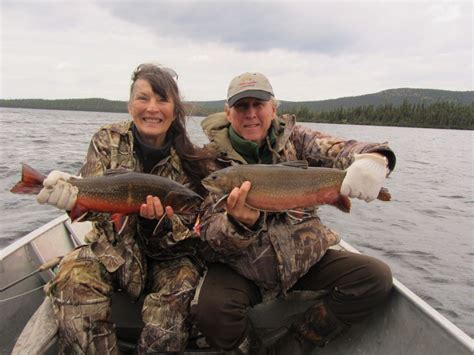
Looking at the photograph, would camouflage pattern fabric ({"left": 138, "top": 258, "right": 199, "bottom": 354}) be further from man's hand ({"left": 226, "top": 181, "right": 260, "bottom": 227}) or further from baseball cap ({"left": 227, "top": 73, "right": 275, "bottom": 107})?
baseball cap ({"left": 227, "top": 73, "right": 275, "bottom": 107})

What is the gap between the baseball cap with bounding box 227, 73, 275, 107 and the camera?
3.94 metres

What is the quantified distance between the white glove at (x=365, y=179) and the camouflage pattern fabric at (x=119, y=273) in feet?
5.00

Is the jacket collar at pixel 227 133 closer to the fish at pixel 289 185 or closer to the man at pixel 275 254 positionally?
the man at pixel 275 254

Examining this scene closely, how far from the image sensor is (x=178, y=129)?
4309 mm

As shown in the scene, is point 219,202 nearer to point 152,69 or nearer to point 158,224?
A: point 158,224

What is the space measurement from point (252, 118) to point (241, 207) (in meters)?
1.05

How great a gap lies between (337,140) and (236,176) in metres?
1.24

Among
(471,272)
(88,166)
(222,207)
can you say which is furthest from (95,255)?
(471,272)

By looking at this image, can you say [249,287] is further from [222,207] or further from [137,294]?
[137,294]

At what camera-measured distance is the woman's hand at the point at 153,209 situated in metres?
3.38

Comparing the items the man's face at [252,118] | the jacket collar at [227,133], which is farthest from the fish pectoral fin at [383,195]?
the man's face at [252,118]

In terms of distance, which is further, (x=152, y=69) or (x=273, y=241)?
(x=152, y=69)

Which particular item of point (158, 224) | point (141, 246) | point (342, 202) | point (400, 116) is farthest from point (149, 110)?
point (400, 116)

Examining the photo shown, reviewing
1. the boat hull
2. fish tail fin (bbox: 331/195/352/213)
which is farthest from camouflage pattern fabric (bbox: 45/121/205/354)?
fish tail fin (bbox: 331/195/352/213)
